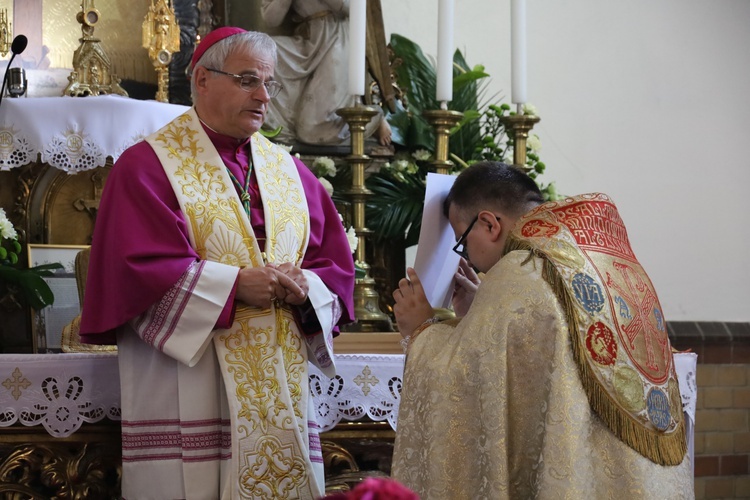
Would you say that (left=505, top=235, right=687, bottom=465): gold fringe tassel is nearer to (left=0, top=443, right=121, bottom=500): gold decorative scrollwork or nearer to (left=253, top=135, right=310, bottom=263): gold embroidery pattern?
(left=253, top=135, right=310, bottom=263): gold embroidery pattern

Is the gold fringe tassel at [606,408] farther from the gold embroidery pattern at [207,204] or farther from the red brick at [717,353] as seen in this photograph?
the red brick at [717,353]

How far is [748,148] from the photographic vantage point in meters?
6.46

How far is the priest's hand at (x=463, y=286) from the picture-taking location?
10.5 feet

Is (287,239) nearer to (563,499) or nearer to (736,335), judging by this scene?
(563,499)

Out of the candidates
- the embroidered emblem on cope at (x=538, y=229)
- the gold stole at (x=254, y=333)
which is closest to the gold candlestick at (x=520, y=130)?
the gold stole at (x=254, y=333)

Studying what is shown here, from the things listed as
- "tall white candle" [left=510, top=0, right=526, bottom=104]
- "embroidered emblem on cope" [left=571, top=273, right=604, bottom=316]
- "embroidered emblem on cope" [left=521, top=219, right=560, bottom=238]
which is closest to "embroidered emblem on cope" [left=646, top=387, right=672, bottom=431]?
"embroidered emblem on cope" [left=571, top=273, right=604, bottom=316]

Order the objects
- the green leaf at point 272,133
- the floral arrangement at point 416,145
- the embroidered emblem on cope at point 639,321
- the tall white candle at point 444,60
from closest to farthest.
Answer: the embroidered emblem on cope at point 639,321
the tall white candle at point 444,60
the green leaf at point 272,133
the floral arrangement at point 416,145

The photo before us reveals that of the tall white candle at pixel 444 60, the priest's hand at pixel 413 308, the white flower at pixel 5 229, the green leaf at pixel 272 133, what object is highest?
the tall white candle at pixel 444 60

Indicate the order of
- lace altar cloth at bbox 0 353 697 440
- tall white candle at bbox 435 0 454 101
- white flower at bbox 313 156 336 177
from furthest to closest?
1. white flower at bbox 313 156 336 177
2. tall white candle at bbox 435 0 454 101
3. lace altar cloth at bbox 0 353 697 440

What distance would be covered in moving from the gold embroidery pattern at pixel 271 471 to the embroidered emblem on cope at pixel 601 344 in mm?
970

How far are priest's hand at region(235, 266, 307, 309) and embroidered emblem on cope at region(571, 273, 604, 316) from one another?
835 millimetres

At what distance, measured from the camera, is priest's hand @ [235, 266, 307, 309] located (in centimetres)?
302

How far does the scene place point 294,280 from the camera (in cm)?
305

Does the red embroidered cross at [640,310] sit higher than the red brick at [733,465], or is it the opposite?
the red embroidered cross at [640,310]
